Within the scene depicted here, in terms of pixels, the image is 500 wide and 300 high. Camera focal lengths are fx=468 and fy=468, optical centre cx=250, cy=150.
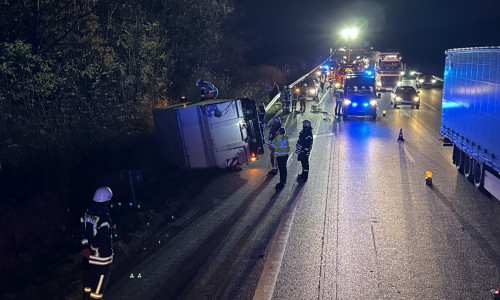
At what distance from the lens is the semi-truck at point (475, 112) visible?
9.48 metres

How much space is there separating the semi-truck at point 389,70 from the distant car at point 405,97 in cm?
937

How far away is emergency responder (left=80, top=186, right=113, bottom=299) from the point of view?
5.98 m

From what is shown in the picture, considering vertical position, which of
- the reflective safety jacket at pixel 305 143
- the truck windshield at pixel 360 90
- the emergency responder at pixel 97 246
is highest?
the emergency responder at pixel 97 246

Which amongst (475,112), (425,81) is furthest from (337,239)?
(425,81)

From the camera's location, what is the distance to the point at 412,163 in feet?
45.9

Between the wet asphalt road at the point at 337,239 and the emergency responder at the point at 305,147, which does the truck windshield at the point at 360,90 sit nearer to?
the wet asphalt road at the point at 337,239

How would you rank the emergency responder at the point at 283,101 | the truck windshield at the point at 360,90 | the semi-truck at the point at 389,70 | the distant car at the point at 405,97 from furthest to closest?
the semi-truck at the point at 389,70 → the distant car at the point at 405,97 → the emergency responder at the point at 283,101 → the truck windshield at the point at 360,90

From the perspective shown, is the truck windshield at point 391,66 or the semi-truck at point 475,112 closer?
the semi-truck at point 475,112

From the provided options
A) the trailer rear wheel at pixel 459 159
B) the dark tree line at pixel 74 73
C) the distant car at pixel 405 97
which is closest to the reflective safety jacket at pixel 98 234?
the dark tree line at pixel 74 73

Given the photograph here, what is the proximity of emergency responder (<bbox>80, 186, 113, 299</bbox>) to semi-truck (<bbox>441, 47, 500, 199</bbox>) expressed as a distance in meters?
7.44

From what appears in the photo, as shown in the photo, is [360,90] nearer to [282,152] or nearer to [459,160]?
[459,160]

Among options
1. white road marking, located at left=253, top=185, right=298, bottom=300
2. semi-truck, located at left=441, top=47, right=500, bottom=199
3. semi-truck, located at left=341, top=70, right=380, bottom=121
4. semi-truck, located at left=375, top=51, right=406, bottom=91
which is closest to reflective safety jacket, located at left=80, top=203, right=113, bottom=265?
white road marking, located at left=253, top=185, right=298, bottom=300

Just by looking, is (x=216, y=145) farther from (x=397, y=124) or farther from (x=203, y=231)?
(x=397, y=124)

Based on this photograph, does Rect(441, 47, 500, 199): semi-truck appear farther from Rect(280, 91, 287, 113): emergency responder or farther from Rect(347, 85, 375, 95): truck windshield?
Rect(280, 91, 287, 113): emergency responder
